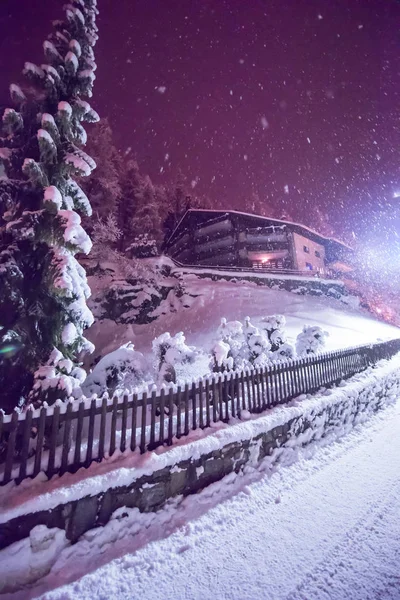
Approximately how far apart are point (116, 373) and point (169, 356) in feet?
5.82

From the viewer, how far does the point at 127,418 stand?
4.84 m

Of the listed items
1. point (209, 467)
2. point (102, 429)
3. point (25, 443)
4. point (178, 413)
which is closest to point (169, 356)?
point (178, 413)

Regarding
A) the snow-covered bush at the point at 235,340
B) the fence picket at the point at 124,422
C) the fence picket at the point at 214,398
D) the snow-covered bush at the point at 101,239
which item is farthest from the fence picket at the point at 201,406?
the snow-covered bush at the point at 101,239

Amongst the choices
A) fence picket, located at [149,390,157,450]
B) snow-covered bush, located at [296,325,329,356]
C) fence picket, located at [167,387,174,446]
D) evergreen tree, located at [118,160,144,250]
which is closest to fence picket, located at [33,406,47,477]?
fence picket, located at [149,390,157,450]

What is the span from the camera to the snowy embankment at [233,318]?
685 inches

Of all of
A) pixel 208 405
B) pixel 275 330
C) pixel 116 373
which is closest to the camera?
pixel 208 405

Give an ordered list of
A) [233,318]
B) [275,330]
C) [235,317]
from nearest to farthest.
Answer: [275,330] → [233,318] → [235,317]

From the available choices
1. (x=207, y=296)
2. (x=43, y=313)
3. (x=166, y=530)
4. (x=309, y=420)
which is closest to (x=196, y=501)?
(x=166, y=530)

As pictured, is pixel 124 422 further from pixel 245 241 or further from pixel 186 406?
pixel 245 241

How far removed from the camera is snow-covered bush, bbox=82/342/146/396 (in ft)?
28.0

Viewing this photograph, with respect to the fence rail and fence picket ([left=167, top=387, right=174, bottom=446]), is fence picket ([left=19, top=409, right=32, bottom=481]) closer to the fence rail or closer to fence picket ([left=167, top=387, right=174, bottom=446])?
the fence rail

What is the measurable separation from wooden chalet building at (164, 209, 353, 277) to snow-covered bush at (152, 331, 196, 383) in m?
22.5

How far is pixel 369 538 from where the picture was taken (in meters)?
3.66

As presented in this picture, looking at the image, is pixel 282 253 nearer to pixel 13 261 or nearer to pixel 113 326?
pixel 113 326
